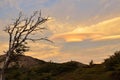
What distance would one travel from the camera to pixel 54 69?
50.3 m

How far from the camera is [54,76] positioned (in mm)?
46312

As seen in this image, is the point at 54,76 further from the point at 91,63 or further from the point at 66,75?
the point at 91,63

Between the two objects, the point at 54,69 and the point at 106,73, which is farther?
the point at 54,69

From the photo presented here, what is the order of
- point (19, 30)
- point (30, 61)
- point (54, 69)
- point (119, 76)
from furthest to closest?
point (30, 61)
point (54, 69)
point (119, 76)
point (19, 30)

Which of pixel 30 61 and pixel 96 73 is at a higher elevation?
pixel 30 61

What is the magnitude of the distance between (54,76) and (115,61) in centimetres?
828

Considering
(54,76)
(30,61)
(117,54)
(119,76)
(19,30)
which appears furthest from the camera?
(30,61)

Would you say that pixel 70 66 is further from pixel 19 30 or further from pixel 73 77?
pixel 19 30

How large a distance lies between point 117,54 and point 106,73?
379 cm

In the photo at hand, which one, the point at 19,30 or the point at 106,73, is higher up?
the point at 19,30

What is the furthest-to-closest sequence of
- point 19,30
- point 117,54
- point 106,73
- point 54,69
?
point 54,69 < point 117,54 < point 106,73 < point 19,30

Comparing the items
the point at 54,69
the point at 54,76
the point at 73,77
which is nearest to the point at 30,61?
the point at 54,69

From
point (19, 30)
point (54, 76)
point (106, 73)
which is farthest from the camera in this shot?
point (54, 76)

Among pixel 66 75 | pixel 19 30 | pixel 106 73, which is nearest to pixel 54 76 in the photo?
pixel 66 75
